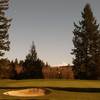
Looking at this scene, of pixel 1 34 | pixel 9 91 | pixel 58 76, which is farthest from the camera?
pixel 58 76

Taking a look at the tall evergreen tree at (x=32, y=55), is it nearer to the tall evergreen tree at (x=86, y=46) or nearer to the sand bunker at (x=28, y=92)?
the tall evergreen tree at (x=86, y=46)

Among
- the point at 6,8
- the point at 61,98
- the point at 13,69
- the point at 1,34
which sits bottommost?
the point at 61,98

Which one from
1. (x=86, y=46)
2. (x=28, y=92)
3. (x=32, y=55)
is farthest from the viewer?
(x=32, y=55)

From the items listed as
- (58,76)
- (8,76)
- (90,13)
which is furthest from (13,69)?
(90,13)

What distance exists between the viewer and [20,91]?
2658cm

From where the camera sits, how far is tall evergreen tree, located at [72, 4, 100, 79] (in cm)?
5581

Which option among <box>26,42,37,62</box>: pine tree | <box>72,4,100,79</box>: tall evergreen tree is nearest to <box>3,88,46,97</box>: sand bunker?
<box>72,4,100,79</box>: tall evergreen tree

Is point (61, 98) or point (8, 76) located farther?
point (8, 76)

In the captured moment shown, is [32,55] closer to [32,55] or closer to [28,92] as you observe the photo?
[32,55]

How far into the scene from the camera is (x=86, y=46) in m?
58.0

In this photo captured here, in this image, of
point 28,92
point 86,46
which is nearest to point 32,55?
point 86,46

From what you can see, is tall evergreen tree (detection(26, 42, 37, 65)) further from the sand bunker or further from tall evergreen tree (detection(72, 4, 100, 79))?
the sand bunker

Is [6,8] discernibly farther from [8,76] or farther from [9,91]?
[9,91]

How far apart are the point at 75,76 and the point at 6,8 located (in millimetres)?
18859
